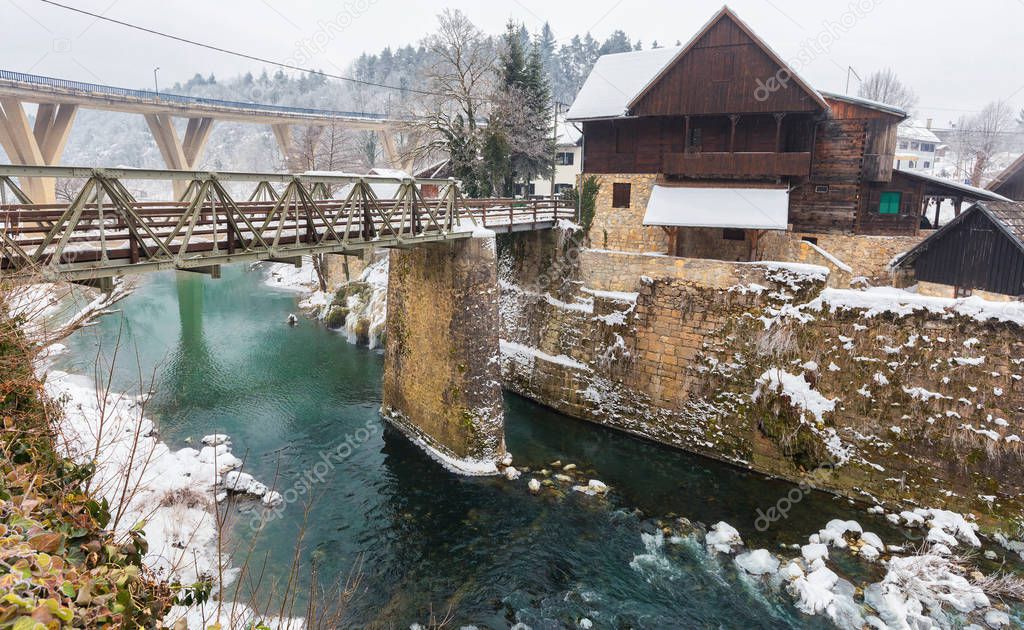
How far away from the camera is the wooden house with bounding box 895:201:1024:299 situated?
15.3 metres

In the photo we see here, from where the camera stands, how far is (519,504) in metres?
15.2

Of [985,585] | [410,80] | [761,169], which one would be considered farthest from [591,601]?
[410,80]

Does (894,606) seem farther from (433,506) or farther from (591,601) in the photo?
(433,506)

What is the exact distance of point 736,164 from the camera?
72.0ft

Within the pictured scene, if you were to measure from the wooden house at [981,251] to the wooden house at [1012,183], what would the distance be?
8917 millimetres

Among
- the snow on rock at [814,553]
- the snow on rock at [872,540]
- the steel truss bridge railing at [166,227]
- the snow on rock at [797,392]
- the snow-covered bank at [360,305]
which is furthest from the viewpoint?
the snow-covered bank at [360,305]

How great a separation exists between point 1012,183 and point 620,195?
1687 centimetres

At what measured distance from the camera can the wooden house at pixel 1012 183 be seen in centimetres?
2336

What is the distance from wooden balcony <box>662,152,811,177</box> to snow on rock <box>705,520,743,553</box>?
45.9ft

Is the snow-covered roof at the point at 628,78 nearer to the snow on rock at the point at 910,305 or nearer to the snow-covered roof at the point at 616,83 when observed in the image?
the snow-covered roof at the point at 616,83

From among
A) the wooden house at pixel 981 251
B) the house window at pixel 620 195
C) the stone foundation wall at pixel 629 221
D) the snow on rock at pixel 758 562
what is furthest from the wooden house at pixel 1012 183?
the snow on rock at pixel 758 562

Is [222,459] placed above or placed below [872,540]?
above

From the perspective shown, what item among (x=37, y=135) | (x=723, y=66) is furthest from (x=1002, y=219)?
(x=37, y=135)

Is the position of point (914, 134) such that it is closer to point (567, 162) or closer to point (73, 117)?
point (567, 162)
